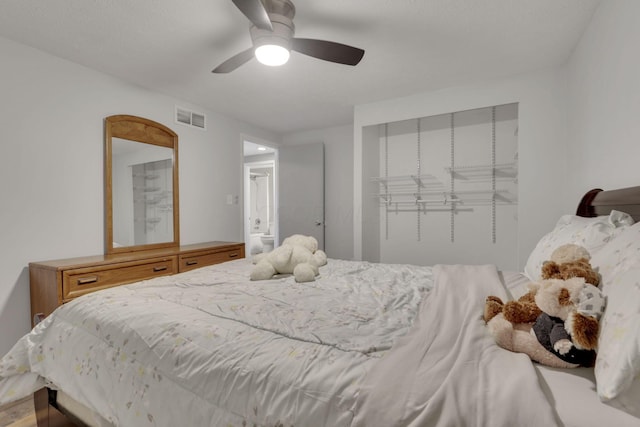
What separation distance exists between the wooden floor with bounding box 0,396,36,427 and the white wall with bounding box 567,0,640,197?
11.3ft

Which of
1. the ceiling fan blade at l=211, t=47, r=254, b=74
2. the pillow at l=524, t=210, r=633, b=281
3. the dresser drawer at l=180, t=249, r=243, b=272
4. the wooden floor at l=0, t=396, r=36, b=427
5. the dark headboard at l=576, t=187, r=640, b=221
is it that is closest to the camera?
the pillow at l=524, t=210, r=633, b=281

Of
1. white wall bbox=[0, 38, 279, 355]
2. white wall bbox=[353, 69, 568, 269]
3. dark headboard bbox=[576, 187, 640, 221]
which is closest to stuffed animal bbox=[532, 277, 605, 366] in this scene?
dark headboard bbox=[576, 187, 640, 221]

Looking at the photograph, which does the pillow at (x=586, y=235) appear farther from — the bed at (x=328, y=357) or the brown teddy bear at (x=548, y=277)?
the brown teddy bear at (x=548, y=277)

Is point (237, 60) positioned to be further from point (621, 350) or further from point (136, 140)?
point (621, 350)

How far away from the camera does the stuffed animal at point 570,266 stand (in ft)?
2.92

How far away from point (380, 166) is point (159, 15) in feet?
9.31

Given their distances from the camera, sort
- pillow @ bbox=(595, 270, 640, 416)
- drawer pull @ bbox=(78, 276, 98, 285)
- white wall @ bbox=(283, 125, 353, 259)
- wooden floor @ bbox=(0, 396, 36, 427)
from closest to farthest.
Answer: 1. pillow @ bbox=(595, 270, 640, 416)
2. wooden floor @ bbox=(0, 396, 36, 427)
3. drawer pull @ bbox=(78, 276, 98, 285)
4. white wall @ bbox=(283, 125, 353, 259)

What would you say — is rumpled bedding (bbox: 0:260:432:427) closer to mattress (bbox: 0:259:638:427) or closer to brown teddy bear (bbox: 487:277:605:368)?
mattress (bbox: 0:259:638:427)

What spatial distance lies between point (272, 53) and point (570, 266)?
1838 mm

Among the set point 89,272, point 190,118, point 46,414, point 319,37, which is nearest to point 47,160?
point 89,272

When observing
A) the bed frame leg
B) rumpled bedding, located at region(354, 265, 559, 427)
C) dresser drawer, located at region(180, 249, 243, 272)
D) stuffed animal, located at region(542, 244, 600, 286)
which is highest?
stuffed animal, located at region(542, 244, 600, 286)

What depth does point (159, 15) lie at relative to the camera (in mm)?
1930

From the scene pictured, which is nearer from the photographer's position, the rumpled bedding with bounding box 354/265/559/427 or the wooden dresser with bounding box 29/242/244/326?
the rumpled bedding with bounding box 354/265/559/427

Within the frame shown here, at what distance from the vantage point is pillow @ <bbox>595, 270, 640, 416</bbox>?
0.60 metres
